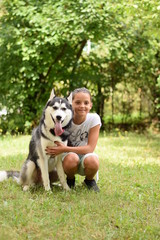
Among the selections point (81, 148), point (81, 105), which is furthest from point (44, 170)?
point (81, 105)

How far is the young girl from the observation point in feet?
14.0

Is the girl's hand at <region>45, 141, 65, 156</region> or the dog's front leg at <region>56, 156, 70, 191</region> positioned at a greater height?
the girl's hand at <region>45, 141, 65, 156</region>

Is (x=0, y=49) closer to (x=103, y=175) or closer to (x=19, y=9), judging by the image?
(x=19, y=9)

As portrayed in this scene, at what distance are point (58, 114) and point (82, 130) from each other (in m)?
0.62

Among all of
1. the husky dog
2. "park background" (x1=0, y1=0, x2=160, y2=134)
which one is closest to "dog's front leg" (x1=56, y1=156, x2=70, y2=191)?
the husky dog

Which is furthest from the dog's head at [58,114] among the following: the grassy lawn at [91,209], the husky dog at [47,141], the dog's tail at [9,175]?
the dog's tail at [9,175]

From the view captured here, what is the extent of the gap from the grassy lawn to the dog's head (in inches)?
30.9

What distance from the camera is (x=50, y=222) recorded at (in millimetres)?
3338

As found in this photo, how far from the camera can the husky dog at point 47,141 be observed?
13.3 feet

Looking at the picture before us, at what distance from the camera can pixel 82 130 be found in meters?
4.50

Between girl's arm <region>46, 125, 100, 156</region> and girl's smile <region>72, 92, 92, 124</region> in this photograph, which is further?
girl's smile <region>72, 92, 92, 124</region>

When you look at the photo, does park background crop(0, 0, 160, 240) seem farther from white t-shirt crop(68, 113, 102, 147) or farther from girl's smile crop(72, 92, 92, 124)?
girl's smile crop(72, 92, 92, 124)

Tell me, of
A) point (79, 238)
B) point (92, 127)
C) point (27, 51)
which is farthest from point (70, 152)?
point (27, 51)

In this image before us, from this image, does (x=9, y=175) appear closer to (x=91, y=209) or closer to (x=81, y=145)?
(x=81, y=145)
